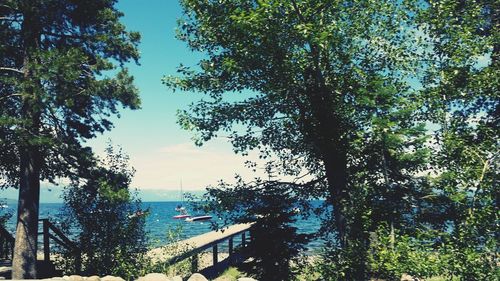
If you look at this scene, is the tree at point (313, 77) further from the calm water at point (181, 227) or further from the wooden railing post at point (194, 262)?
the wooden railing post at point (194, 262)

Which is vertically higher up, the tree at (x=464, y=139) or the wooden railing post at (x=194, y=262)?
the tree at (x=464, y=139)

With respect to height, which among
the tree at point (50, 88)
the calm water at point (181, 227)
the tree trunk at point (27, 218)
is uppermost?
the tree at point (50, 88)

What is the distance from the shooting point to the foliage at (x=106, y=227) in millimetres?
15867

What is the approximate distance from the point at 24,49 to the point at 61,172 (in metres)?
5.04

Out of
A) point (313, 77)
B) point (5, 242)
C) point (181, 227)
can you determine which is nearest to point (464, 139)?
point (313, 77)

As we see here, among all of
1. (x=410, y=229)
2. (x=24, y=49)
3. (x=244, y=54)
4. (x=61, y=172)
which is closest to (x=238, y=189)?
(x=244, y=54)

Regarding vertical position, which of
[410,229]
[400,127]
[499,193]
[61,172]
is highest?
[400,127]

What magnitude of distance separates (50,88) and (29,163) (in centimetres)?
316

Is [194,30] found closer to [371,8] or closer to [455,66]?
[371,8]

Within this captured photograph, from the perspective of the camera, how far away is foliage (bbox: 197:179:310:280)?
14.7 meters

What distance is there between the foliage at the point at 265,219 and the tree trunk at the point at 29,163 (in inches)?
251

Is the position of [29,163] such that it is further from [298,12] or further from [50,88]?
[298,12]

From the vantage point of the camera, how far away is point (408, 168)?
1579cm

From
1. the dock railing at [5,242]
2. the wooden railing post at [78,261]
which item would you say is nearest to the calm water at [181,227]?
the dock railing at [5,242]
